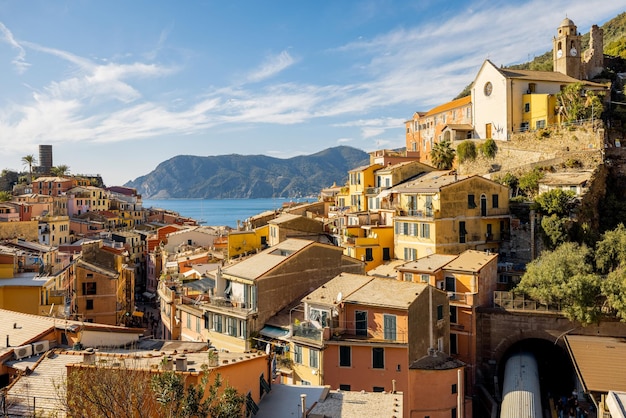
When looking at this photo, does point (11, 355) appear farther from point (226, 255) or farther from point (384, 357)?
point (226, 255)

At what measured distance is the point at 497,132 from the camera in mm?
50500

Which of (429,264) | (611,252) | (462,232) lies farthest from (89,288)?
(611,252)

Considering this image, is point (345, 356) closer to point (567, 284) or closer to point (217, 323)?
point (217, 323)

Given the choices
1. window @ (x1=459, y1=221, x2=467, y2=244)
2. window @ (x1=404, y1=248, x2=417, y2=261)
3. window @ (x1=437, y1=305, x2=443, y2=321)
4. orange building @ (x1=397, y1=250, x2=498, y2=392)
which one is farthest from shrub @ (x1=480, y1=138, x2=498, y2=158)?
window @ (x1=437, y1=305, x2=443, y2=321)

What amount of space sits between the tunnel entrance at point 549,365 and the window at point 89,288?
29.7 m

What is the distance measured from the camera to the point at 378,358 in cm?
2447

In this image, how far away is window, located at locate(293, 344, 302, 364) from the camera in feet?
83.8

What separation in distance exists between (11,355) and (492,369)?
24.0m

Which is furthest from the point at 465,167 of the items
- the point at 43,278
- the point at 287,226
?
the point at 43,278

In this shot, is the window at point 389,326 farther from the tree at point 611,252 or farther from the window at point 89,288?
the window at point 89,288

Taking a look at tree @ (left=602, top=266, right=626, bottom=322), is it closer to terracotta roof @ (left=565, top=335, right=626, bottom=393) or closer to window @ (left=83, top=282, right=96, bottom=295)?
terracotta roof @ (left=565, top=335, right=626, bottom=393)

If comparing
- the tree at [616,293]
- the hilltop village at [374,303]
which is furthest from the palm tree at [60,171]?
the tree at [616,293]

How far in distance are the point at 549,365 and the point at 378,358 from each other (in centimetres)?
1207

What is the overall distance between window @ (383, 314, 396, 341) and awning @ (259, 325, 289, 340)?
543 cm
